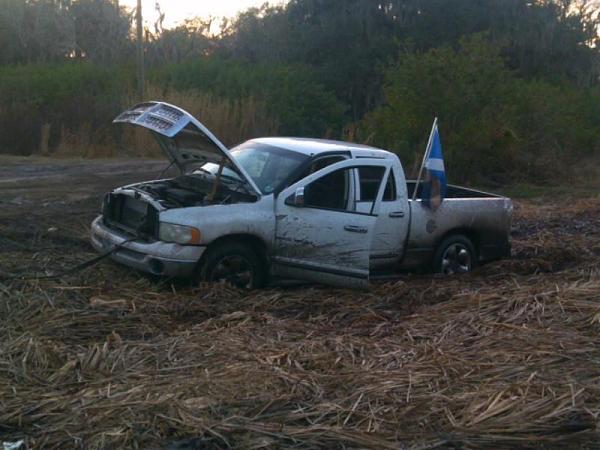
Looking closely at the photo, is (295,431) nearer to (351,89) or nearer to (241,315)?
(241,315)

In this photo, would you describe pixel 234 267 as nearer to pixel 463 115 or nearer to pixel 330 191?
pixel 330 191

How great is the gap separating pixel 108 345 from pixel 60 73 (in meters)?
21.9

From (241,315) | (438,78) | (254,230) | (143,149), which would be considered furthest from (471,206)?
(143,149)

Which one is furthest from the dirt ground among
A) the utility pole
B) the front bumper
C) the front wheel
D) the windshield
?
the utility pole

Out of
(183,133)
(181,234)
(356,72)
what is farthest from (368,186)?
(356,72)

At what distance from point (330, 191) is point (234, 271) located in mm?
1407

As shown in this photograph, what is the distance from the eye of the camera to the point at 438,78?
830 inches

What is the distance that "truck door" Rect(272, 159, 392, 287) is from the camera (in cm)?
938

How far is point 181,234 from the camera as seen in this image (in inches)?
345

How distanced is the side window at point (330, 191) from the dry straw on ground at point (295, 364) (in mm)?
906

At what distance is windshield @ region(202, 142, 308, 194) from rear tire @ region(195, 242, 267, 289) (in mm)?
693

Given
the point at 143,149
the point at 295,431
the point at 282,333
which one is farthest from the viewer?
the point at 143,149

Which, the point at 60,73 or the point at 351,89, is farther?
the point at 351,89

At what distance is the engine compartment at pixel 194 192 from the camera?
9242 mm
